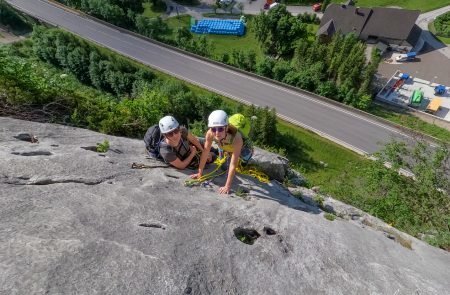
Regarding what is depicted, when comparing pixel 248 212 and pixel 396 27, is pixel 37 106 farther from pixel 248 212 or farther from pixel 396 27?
pixel 396 27

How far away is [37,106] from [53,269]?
1023 centimetres

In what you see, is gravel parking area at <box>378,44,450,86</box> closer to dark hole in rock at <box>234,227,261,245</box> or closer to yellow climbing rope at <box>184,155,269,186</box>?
yellow climbing rope at <box>184,155,269,186</box>

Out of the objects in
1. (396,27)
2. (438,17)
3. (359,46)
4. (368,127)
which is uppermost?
(438,17)

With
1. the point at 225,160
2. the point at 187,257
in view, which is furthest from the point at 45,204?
the point at 225,160

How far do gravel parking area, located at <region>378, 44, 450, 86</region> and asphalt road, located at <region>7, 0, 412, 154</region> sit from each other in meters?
17.3

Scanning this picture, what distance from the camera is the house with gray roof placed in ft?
205

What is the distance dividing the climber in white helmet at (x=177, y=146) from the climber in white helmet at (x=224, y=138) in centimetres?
69

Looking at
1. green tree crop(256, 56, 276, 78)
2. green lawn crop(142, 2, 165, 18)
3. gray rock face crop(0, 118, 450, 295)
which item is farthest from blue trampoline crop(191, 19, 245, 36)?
gray rock face crop(0, 118, 450, 295)

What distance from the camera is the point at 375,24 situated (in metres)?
64.6

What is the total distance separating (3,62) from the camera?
14.5 meters

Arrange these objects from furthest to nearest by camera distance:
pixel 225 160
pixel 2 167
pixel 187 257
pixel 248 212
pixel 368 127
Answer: pixel 368 127
pixel 225 160
pixel 248 212
pixel 2 167
pixel 187 257

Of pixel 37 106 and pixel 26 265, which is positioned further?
pixel 37 106

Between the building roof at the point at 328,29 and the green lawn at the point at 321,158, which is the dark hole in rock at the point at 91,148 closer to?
the green lawn at the point at 321,158

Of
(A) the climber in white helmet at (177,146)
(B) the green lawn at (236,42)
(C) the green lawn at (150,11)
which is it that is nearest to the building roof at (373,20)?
(B) the green lawn at (236,42)
